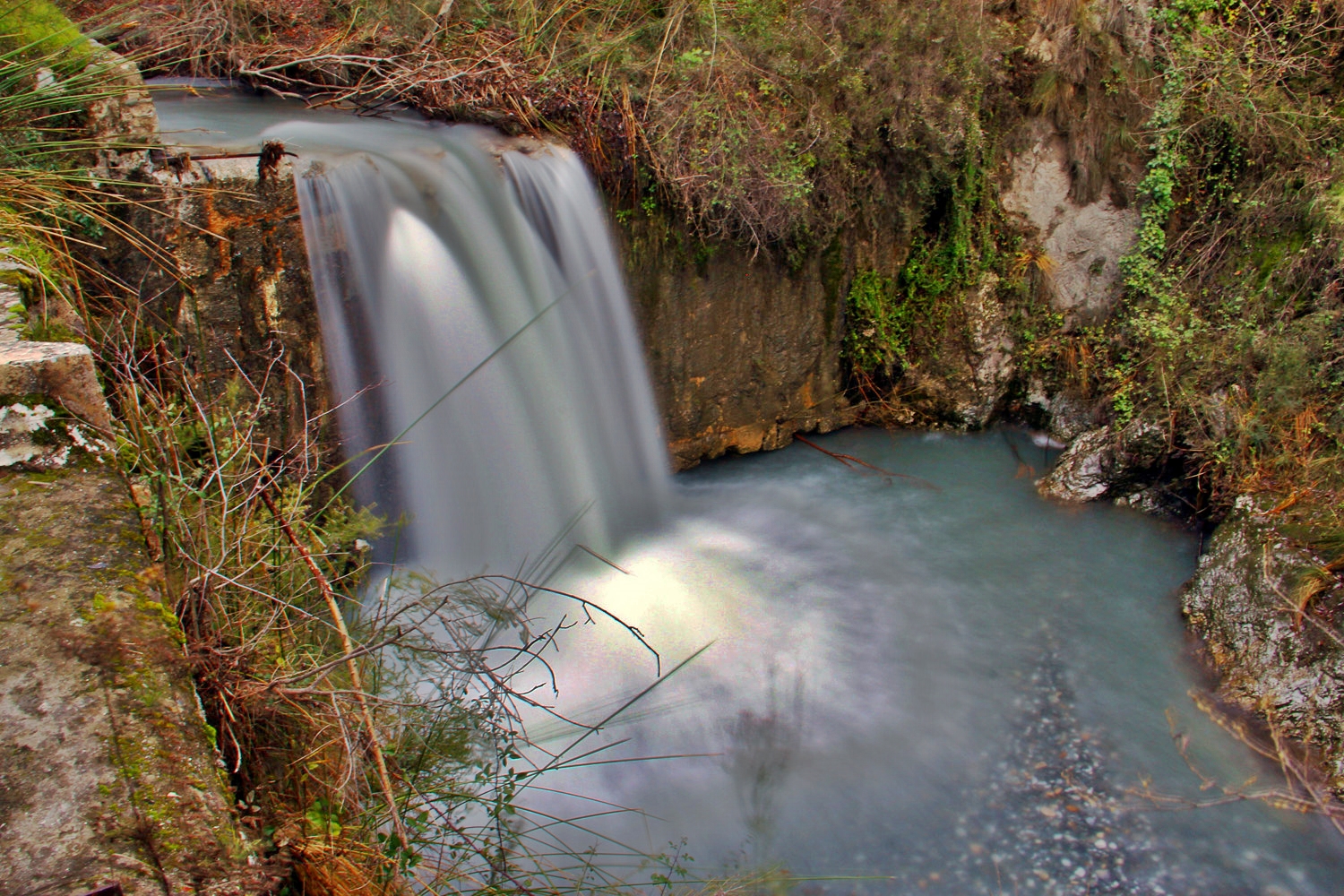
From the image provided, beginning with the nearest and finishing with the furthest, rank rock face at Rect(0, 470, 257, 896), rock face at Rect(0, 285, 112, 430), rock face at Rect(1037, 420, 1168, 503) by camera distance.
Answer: rock face at Rect(0, 470, 257, 896) → rock face at Rect(0, 285, 112, 430) → rock face at Rect(1037, 420, 1168, 503)

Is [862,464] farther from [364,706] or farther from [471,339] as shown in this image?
[364,706]

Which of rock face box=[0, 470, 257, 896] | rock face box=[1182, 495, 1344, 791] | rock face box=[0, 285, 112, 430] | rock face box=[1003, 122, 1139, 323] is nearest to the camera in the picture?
rock face box=[0, 470, 257, 896]

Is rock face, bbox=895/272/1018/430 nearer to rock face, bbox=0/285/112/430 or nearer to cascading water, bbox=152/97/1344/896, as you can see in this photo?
cascading water, bbox=152/97/1344/896

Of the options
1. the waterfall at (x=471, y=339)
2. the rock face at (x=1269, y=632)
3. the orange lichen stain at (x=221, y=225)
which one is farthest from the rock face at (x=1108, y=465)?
the orange lichen stain at (x=221, y=225)

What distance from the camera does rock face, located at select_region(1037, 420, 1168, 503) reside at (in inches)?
189

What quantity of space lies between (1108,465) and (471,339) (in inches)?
148

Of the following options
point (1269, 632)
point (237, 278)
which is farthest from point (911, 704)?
point (237, 278)

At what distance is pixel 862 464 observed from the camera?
17.7ft

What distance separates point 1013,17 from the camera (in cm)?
526

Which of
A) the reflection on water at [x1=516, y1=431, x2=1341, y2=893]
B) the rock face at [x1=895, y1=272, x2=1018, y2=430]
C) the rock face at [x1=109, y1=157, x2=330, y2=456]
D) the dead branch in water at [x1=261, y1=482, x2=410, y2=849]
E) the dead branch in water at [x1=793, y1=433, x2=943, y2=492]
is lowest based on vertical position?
the reflection on water at [x1=516, y1=431, x2=1341, y2=893]

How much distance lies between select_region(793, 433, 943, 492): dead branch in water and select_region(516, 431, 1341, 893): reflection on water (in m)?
0.10

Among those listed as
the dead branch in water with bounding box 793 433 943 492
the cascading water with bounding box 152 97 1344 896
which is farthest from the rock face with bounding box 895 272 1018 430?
the cascading water with bounding box 152 97 1344 896

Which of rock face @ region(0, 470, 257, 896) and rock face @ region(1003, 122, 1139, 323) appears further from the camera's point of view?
rock face @ region(1003, 122, 1139, 323)

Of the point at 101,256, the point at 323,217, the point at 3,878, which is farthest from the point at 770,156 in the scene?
the point at 3,878
